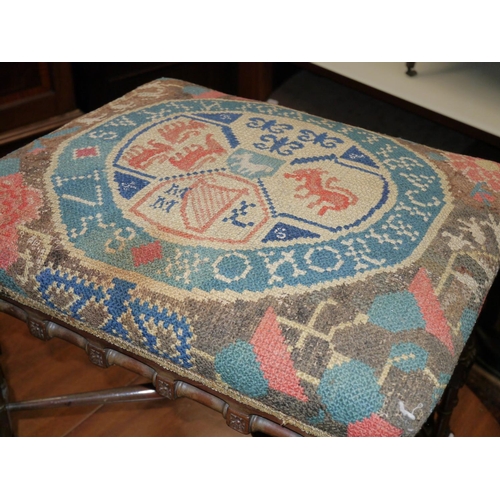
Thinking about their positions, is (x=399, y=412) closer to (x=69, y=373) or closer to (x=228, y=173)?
(x=228, y=173)

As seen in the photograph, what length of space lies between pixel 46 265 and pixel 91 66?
1.01 metres

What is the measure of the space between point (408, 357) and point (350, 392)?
7cm

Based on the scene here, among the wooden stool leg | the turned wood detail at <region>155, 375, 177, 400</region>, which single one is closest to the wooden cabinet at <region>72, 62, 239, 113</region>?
the wooden stool leg

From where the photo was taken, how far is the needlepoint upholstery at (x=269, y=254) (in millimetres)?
654

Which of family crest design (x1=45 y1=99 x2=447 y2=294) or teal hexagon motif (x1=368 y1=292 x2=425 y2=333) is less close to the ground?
family crest design (x1=45 y1=99 x2=447 y2=294)

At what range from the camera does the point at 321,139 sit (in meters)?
0.96

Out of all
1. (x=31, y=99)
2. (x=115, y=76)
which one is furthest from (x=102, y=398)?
(x=115, y=76)

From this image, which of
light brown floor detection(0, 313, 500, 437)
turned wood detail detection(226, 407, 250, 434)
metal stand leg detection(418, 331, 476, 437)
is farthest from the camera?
light brown floor detection(0, 313, 500, 437)

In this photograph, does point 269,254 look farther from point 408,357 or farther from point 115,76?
point 115,76

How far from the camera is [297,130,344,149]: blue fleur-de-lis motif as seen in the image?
0.95 metres

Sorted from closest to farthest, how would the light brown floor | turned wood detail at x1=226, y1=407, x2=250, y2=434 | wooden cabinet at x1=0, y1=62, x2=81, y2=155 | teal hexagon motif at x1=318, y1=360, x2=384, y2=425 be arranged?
teal hexagon motif at x1=318, y1=360, x2=384, y2=425 → turned wood detail at x1=226, y1=407, x2=250, y2=434 → the light brown floor → wooden cabinet at x1=0, y1=62, x2=81, y2=155

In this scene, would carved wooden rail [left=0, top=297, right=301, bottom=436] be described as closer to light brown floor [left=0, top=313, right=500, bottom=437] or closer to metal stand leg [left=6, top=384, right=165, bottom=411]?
metal stand leg [left=6, top=384, right=165, bottom=411]

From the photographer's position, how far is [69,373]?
1407mm

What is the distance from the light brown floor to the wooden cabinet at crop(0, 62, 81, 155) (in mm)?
526
